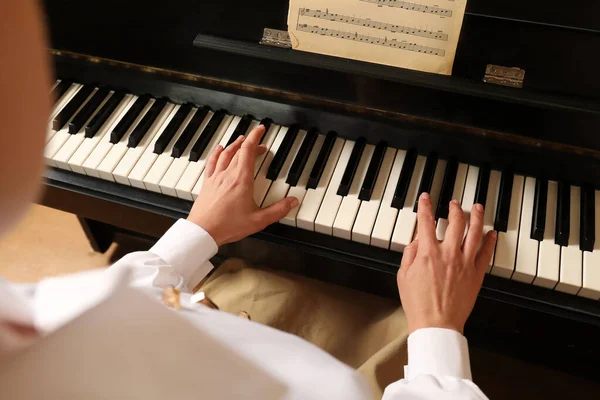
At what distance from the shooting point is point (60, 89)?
1.27m

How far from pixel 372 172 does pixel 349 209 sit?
0.10 meters

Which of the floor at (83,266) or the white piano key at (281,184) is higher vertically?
the white piano key at (281,184)

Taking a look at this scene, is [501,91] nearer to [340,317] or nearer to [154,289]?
[340,317]

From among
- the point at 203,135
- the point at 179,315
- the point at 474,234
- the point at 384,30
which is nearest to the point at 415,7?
the point at 384,30

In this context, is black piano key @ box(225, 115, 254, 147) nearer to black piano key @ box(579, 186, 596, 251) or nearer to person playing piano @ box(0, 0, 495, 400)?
person playing piano @ box(0, 0, 495, 400)

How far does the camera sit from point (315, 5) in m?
0.93

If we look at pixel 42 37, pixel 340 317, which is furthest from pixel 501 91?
pixel 42 37

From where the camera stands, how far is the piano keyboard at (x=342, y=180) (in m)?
0.93

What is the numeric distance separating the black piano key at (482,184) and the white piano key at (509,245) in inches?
2.2

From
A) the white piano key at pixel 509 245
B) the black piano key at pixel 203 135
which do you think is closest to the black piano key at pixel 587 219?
the white piano key at pixel 509 245

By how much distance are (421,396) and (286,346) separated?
9.5 inches

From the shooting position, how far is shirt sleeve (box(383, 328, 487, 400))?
0.76m

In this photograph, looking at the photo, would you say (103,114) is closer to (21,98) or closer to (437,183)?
(437,183)

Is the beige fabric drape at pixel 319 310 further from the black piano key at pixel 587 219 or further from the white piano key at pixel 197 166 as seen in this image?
the black piano key at pixel 587 219
